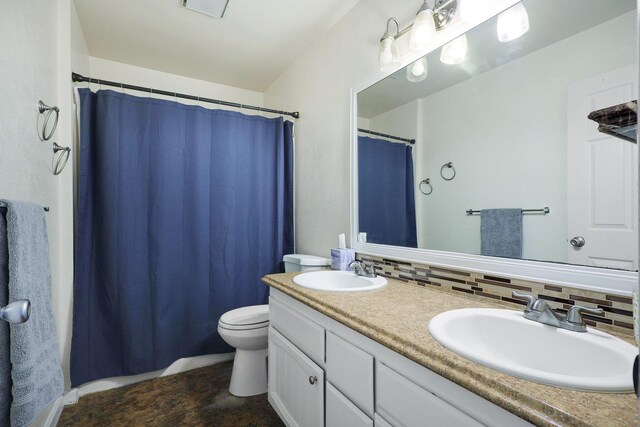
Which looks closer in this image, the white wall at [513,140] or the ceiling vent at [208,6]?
the white wall at [513,140]

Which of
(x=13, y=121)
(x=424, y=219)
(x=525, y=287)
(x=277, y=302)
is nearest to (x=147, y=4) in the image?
(x=13, y=121)

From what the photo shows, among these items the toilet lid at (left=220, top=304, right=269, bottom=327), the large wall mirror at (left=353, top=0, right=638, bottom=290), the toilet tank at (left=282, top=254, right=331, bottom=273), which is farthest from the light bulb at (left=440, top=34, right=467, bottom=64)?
the toilet lid at (left=220, top=304, right=269, bottom=327)

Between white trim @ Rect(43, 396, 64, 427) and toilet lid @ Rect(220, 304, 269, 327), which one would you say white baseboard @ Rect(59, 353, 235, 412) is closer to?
white trim @ Rect(43, 396, 64, 427)

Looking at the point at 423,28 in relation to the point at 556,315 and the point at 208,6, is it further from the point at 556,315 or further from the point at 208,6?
the point at 208,6

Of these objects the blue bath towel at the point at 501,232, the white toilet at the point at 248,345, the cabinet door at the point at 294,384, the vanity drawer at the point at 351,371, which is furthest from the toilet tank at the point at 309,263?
the blue bath towel at the point at 501,232

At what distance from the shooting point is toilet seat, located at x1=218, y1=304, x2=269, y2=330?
1.79 metres

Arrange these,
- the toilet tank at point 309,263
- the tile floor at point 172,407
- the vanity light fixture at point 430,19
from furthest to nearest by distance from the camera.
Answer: the toilet tank at point 309,263
the tile floor at point 172,407
the vanity light fixture at point 430,19

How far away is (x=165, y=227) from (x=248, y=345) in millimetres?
939

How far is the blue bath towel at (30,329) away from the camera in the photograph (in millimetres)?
816

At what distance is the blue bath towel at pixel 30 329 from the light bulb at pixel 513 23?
170 centimetres

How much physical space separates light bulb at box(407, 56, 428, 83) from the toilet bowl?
1.60 metres

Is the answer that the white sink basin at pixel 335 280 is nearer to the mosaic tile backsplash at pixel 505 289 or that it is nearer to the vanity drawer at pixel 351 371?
the mosaic tile backsplash at pixel 505 289

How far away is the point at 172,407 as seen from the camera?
172 cm

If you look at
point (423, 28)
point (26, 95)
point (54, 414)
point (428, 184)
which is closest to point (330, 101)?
point (423, 28)
